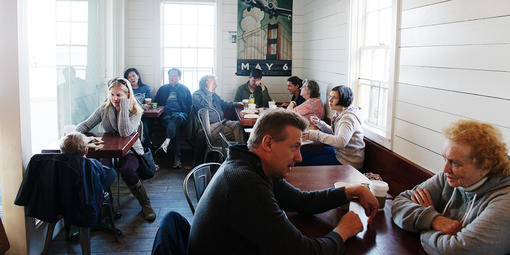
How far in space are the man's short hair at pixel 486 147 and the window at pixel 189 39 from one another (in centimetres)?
551

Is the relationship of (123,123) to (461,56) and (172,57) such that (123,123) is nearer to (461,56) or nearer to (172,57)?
(461,56)

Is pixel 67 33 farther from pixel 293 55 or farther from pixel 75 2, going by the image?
pixel 293 55

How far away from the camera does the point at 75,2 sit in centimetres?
444

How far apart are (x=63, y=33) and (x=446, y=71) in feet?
11.2

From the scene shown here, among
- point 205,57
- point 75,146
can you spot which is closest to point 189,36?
point 205,57

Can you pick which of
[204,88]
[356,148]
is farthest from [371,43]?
[204,88]

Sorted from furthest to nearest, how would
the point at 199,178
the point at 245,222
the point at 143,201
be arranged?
the point at 143,201 → the point at 199,178 → the point at 245,222

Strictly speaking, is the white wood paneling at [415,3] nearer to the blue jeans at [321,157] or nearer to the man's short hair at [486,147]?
the blue jeans at [321,157]

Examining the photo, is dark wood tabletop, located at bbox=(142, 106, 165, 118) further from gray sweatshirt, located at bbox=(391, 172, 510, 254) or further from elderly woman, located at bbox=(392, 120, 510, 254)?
elderly woman, located at bbox=(392, 120, 510, 254)

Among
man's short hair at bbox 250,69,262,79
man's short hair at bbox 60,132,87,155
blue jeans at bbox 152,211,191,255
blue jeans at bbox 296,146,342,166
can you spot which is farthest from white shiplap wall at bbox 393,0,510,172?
man's short hair at bbox 250,69,262,79

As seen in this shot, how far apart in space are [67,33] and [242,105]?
2742mm

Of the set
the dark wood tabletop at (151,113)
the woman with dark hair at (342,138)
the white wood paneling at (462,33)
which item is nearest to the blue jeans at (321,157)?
the woman with dark hair at (342,138)

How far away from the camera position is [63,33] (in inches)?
163

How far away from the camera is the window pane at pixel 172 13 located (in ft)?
21.8
